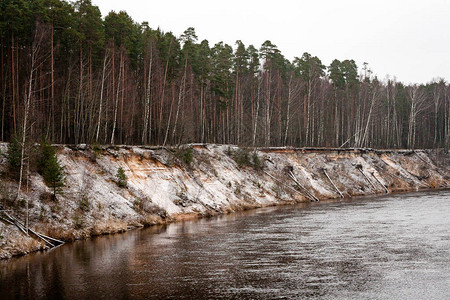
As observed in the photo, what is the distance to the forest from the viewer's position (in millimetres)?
41406

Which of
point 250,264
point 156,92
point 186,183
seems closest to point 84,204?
point 186,183

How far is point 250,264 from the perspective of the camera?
68.9 feet

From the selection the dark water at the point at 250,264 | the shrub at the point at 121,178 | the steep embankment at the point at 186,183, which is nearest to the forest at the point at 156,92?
the steep embankment at the point at 186,183

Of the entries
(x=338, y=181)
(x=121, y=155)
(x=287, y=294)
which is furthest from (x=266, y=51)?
(x=287, y=294)

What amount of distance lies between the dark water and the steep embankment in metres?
2.86

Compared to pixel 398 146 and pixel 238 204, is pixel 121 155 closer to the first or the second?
pixel 238 204

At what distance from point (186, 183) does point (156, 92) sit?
54.1 feet

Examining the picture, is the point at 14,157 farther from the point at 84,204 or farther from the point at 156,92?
the point at 156,92

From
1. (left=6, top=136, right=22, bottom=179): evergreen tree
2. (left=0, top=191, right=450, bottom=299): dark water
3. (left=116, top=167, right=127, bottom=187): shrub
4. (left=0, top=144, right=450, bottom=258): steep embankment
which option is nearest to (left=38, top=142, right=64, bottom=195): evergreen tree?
(left=0, top=144, right=450, bottom=258): steep embankment

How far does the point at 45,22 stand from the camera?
4197cm

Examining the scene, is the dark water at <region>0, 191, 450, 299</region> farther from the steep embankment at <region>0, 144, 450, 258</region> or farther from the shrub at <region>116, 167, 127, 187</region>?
the shrub at <region>116, 167, 127, 187</region>

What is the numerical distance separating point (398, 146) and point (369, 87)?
639 inches

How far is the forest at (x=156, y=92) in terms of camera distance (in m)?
41.4

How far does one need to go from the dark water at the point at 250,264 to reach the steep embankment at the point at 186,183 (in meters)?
2.86
